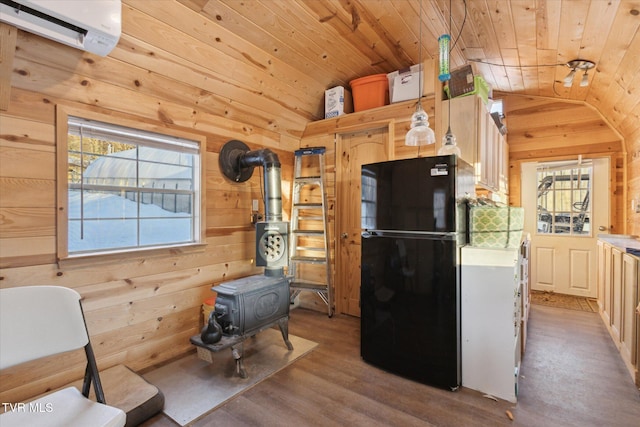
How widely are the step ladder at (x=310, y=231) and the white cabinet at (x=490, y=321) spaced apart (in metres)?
1.63

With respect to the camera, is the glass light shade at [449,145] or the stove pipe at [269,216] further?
the stove pipe at [269,216]

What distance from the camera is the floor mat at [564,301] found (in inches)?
151

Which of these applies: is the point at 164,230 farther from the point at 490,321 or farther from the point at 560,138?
the point at 560,138

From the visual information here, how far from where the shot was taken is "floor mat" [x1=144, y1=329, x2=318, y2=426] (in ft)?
6.25

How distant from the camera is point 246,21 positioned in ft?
7.84

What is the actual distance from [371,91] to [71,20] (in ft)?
8.32

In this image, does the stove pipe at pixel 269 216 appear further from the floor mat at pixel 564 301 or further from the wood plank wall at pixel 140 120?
the floor mat at pixel 564 301

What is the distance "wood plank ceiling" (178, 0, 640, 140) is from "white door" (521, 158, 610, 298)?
84 cm

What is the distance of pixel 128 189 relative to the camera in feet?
7.70

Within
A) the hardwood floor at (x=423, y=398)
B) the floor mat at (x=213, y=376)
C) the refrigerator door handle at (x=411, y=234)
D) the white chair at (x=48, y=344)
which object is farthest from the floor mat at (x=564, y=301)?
the white chair at (x=48, y=344)

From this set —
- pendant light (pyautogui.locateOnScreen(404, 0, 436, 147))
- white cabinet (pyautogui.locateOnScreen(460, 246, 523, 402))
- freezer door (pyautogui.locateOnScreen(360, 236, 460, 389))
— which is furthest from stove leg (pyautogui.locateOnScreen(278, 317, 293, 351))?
pendant light (pyautogui.locateOnScreen(404, 0, 436, 147))

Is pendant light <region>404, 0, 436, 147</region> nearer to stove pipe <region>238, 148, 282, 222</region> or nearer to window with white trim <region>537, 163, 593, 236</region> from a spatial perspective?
stove pipe <region>238, 148, 282, 222</region>

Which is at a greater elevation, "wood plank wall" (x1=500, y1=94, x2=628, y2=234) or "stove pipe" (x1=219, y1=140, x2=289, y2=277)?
"wood plank wall" (x1=500, y1=94, x2=628, y2=234)

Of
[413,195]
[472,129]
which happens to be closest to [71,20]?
[413,195]
